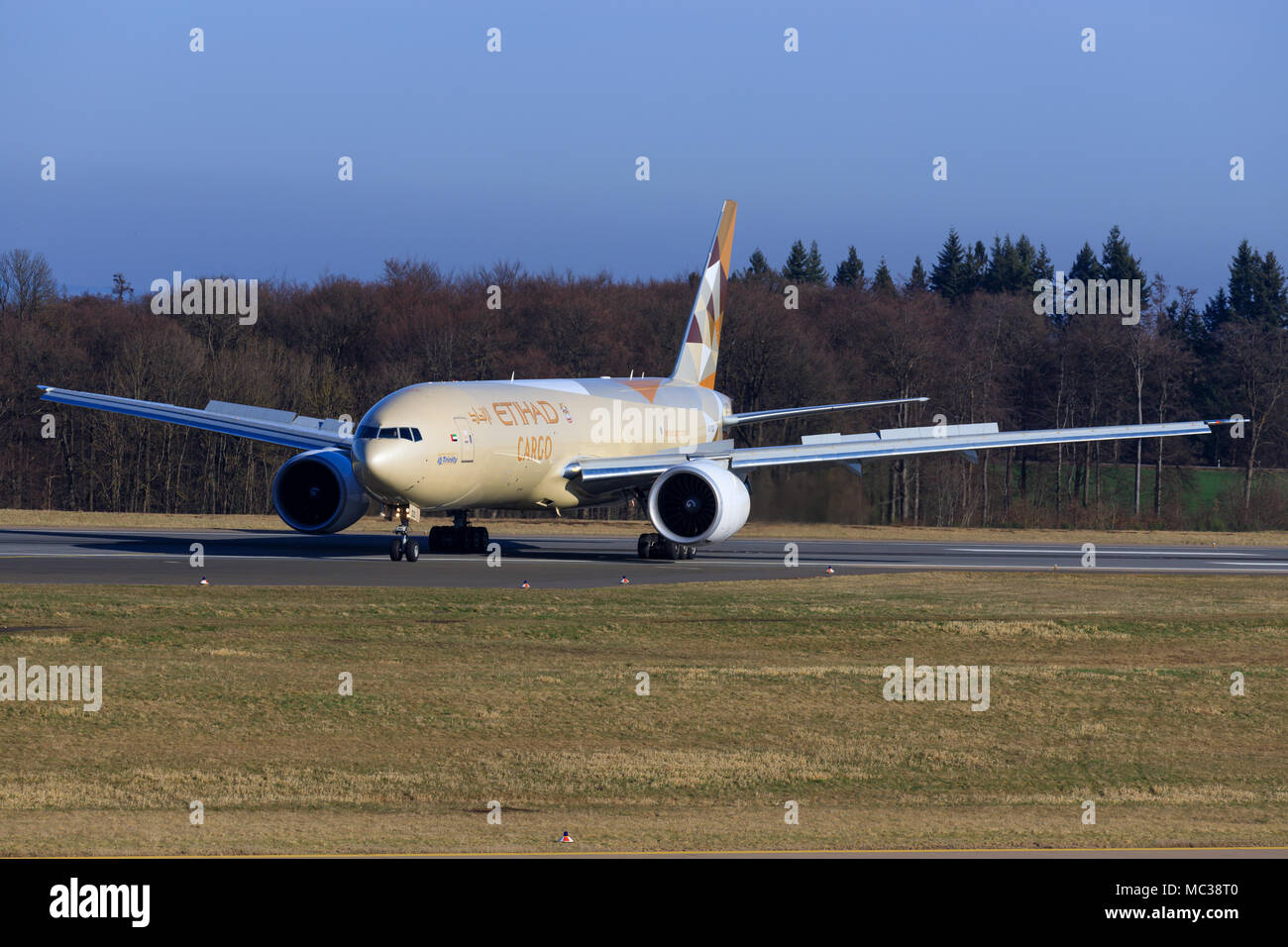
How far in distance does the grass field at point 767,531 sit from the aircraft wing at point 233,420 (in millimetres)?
9639

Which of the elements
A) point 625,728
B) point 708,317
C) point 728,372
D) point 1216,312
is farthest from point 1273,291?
point 625,728

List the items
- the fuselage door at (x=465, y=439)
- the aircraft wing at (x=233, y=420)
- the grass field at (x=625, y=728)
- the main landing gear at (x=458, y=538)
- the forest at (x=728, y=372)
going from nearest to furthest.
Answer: the grass field at (x=625, y=728)
the fuselage door at (x=465, y=439)
the main landing gear at (x=458, y=538)
the aircraft wing at (x=233, y=420)
the forest at (x=728, y=372)

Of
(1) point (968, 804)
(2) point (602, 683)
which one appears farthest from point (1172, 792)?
(2) point (602, 683)

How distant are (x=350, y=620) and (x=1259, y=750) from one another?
563 inches

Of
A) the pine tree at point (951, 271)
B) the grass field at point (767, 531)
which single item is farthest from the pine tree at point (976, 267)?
the grass field at point (767, 531)

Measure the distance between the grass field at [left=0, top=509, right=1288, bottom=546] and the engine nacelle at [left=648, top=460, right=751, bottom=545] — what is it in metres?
13.3

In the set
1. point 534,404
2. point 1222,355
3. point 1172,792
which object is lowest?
point 1172,792

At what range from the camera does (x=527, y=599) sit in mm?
27078

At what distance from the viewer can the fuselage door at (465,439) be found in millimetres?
35000

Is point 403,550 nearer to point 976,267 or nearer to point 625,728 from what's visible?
point 625,728

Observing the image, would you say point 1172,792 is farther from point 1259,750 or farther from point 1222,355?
point 1222,355

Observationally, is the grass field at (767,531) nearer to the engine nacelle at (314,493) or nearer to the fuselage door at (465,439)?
the engine nacelle at (314,493)

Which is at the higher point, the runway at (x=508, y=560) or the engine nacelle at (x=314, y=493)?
the engine nacelle at (x=314, y=493)
